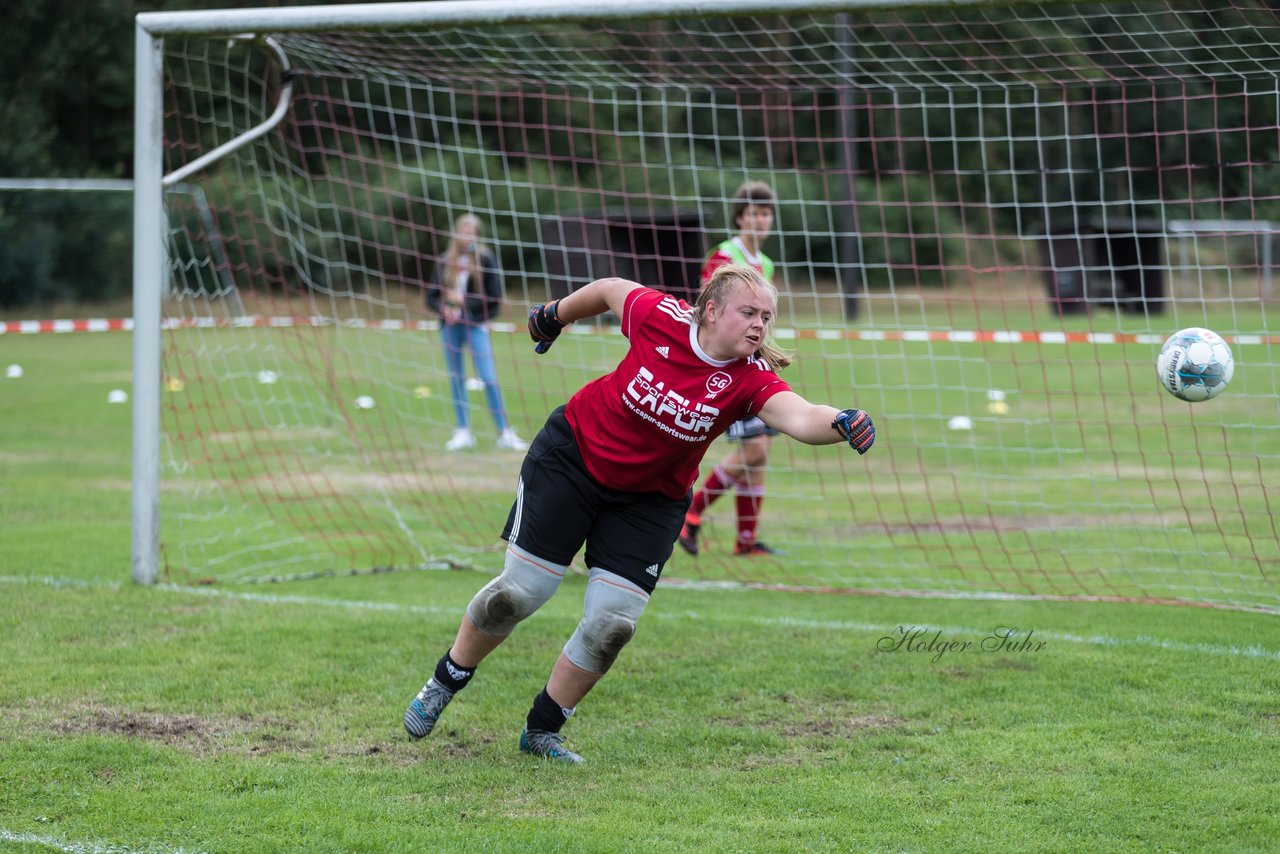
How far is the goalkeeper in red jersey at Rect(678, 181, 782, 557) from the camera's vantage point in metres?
7.59

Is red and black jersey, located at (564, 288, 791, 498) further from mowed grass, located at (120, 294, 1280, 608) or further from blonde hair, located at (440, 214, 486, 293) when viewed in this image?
blonde hair, located at (440, 214, 486, 293)

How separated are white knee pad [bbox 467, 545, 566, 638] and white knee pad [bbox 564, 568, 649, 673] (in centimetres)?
16

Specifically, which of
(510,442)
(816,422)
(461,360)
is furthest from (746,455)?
(461,360)

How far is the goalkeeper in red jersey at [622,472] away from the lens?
169 inches

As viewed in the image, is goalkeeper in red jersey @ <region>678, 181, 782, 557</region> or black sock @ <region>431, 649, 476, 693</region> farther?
goalkeeper in red jersey @ <region>678, 181, 782, 557</region>

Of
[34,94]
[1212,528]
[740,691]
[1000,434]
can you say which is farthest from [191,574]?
[34,94]

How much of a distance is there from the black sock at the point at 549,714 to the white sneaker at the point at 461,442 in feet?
23.2

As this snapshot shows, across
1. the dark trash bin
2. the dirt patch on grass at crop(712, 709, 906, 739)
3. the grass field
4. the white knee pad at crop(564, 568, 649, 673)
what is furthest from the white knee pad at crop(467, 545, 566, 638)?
the dark trash bin

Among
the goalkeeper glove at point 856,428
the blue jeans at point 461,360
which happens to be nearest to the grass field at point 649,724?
the goalkeeper glove at point 856,428

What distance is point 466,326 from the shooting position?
11391 mm

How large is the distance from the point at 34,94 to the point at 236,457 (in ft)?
92.0

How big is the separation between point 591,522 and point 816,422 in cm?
93

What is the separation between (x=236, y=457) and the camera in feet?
36.5

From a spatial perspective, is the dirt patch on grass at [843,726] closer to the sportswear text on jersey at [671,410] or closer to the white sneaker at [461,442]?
the sportswear text on jersey at [671,410]
